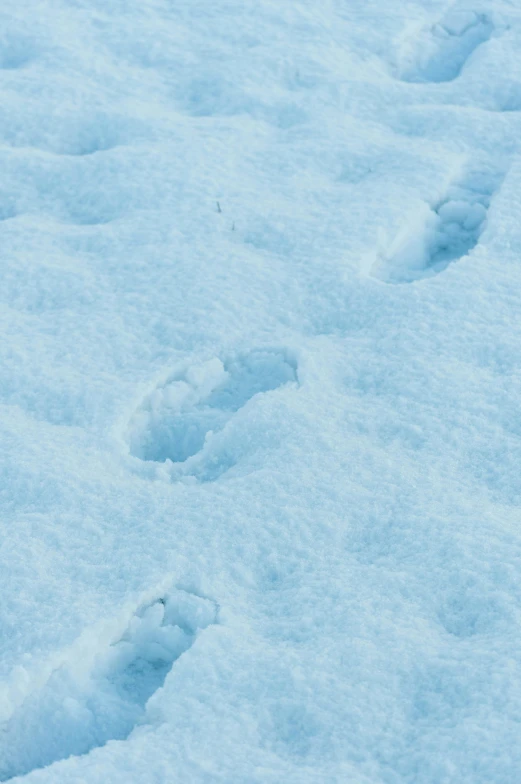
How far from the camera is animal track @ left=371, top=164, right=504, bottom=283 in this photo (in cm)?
260

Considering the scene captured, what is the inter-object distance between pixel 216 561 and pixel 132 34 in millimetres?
2543

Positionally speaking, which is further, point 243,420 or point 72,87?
point 72,87

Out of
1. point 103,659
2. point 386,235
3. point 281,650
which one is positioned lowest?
point 103,659

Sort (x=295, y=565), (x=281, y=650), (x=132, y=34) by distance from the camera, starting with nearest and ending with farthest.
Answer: (x=281, y=650) < (x=295, y=565) < (x=132, y=34)

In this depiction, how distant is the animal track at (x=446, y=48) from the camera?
Result: 11.4ft

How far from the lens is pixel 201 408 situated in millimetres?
2189

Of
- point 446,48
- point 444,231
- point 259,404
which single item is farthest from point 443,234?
point 446,48

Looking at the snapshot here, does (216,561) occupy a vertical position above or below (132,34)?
below

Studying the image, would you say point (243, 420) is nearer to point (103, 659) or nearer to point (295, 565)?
point (295, 565)

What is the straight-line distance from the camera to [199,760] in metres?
1.47

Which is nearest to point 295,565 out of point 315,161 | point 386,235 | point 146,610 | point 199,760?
point 146,610

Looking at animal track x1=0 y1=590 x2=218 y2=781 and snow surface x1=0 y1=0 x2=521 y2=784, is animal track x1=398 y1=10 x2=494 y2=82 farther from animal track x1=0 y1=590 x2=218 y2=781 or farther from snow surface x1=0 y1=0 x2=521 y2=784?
animal track x1=0 y1=590 x2=218 y2=781

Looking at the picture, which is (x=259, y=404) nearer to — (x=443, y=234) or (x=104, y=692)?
(x=104, y=692)

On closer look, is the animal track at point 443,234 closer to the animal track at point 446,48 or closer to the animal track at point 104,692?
the animal track at point 446,48
